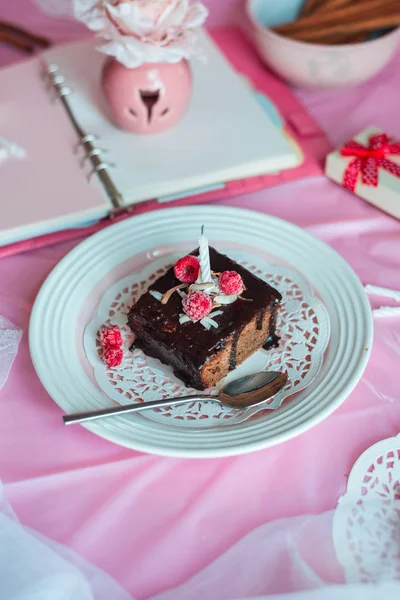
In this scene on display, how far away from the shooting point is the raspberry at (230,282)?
101 cm

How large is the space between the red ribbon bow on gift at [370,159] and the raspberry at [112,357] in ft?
2.05

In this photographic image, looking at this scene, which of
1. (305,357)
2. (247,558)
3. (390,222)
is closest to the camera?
(247,558)

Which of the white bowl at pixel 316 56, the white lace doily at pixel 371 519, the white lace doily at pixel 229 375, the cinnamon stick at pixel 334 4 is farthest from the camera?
the cinnamon stick at pixel 334 4

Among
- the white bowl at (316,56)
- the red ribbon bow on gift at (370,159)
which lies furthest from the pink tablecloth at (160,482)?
the white bowl at (316,56)

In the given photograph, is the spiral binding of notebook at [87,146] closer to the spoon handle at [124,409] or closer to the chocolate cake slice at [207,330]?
the chocolate cake slice at [207,330]

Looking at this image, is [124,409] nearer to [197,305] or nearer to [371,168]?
[197,305]

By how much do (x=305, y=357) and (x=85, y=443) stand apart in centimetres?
38

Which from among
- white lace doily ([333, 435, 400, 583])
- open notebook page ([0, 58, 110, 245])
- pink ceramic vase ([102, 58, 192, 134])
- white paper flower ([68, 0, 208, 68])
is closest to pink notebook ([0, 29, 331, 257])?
open notebook page ([0, 58, 110, 245])

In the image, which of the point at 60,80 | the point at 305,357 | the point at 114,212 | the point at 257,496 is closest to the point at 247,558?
the point at 257,496

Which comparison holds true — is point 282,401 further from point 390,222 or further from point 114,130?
point 114,130

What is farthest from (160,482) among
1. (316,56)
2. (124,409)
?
(316,56)

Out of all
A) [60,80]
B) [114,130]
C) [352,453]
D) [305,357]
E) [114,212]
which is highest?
[60,80]

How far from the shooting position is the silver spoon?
35.3 inches

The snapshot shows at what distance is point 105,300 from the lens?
1.13 m
